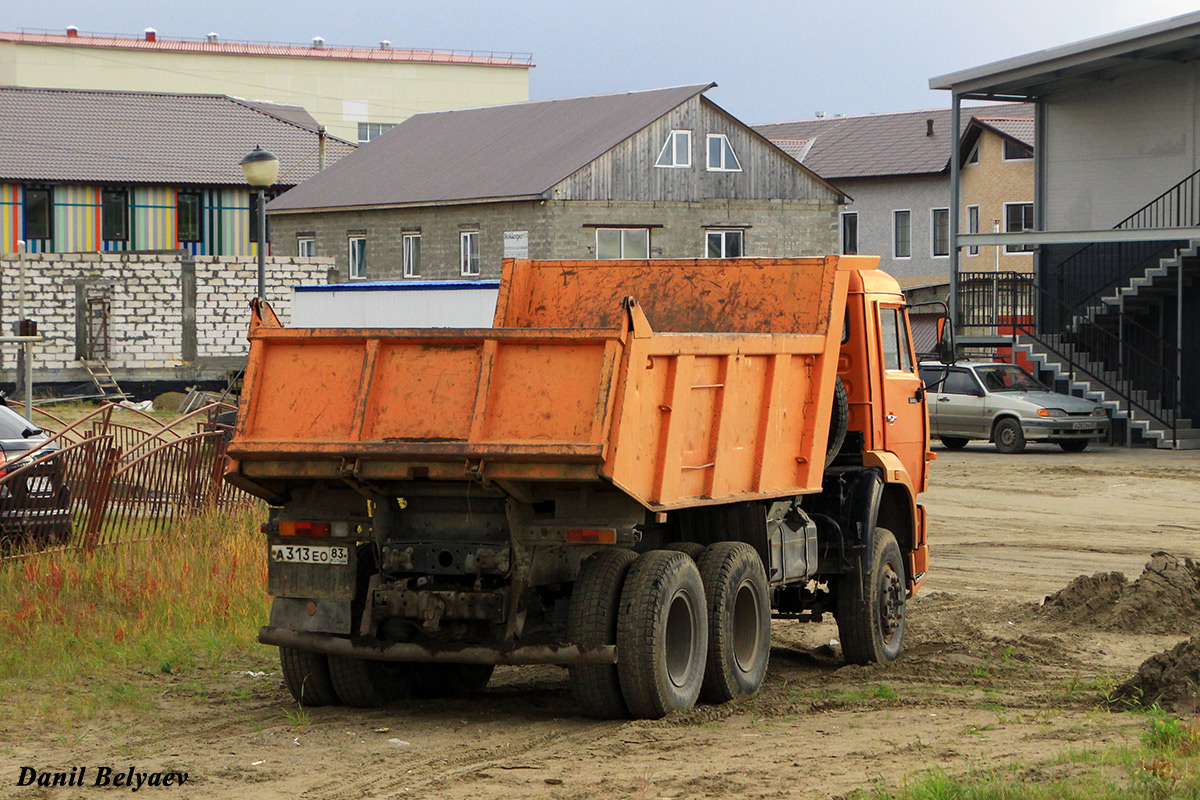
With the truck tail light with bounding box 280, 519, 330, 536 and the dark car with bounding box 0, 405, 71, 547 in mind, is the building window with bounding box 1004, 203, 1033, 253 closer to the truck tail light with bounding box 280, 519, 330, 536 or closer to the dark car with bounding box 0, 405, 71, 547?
the dark car with bounding box 0, 405, 71, 547

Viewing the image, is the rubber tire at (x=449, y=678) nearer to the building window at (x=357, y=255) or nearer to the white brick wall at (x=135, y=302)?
the white brick wall at (x=135, y=302)

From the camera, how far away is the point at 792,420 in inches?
392

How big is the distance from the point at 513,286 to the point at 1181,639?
5.56 metres

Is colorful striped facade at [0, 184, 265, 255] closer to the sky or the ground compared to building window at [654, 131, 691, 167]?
closer to the ground

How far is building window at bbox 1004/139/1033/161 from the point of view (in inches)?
2218

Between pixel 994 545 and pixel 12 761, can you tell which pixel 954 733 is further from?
pixel 994 545

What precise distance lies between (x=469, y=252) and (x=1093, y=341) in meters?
20.4

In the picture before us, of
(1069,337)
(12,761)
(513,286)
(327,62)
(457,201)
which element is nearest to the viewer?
(12,761)

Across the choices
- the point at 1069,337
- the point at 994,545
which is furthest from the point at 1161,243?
the point at 994,545

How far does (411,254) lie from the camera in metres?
49.8

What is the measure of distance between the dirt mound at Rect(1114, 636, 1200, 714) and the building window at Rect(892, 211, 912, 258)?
169 ft

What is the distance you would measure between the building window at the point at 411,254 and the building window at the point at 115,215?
40.5ft

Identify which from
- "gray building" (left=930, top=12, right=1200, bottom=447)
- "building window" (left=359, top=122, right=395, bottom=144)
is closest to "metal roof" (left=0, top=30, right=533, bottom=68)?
"building window" (left=359, top=122, right=395, bottom=144)

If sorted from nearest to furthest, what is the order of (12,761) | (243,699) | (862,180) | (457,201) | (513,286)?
1. (12,761)
2. (243,699)
3. (513,286)
4. (457,201)
5. (862,180)
